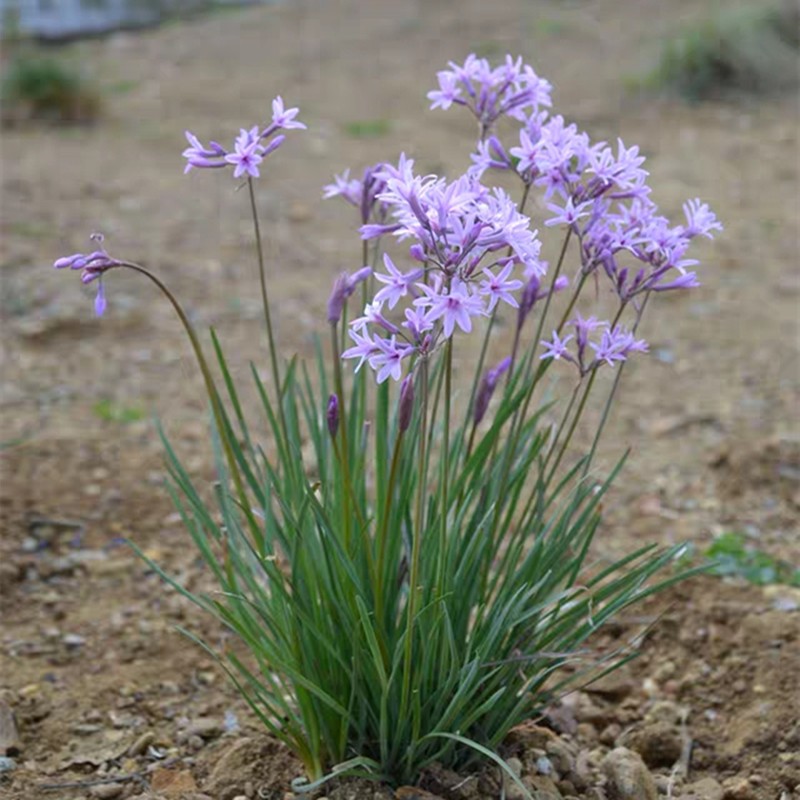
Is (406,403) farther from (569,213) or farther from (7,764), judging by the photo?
(7,764)

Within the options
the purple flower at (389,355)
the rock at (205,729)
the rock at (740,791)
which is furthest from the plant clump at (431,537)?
the rock at (740,791)

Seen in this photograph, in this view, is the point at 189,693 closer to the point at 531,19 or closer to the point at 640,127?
the point at 640,127

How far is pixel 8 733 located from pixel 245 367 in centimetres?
208

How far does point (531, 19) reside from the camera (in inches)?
379

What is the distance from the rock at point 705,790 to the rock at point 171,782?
0.88 metres

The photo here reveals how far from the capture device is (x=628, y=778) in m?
2.16

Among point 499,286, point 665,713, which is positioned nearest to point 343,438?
point 499,286

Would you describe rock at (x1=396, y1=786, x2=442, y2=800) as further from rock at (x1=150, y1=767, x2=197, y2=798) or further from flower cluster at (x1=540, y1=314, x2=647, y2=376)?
flower cluster at (x1=540, y1=314, x2=647, y2=376)

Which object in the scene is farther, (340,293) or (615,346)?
(615,346)

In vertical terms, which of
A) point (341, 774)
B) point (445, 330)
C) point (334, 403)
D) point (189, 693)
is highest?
point (445, 330)

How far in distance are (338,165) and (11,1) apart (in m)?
4.97

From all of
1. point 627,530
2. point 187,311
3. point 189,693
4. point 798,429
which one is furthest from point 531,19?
point 189,693

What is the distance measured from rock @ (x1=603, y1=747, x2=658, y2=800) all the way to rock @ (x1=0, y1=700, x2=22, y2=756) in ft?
3.58

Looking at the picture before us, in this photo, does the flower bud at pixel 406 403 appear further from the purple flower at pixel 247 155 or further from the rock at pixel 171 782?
the rock at pixel 171 782
